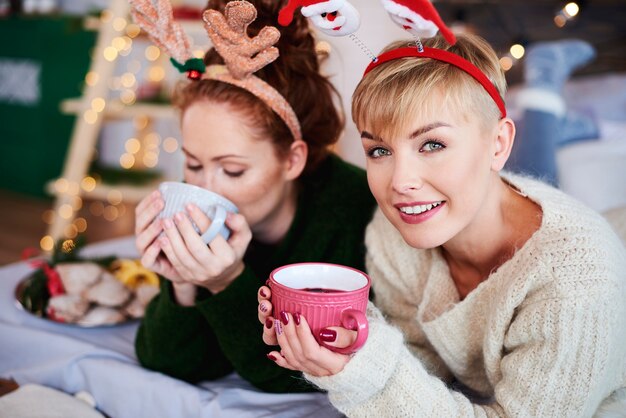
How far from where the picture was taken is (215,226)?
1.07 m

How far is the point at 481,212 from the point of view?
3.44 feet

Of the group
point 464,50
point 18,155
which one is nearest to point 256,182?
point 464,50

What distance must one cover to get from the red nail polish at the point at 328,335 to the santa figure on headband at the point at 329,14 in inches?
16.6

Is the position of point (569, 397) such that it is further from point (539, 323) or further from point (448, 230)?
point (448, 230)

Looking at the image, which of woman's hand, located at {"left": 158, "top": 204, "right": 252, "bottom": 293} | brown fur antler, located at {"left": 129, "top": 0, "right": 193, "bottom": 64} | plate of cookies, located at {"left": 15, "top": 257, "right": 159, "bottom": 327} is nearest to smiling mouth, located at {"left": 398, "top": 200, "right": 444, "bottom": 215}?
woman's hand, located at {"left": 158, "top": 204, "right": 252, "bottom": 293}

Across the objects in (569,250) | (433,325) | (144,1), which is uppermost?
(144,1)

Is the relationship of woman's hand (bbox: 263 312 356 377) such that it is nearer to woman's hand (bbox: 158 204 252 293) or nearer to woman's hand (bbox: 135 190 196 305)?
woman's hand (bbox: 158 204 252 293)

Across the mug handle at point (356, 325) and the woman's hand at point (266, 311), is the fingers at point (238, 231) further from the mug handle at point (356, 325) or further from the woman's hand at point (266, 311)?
the mug handle at point (356, 325)

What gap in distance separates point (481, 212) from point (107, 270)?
0.97 meters

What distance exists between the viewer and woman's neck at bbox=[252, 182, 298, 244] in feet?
4.62

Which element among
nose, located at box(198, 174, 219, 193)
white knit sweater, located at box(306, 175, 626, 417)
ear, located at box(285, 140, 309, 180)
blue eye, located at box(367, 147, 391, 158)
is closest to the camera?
white knit sweater, located at box(306, 175, 626, 417)

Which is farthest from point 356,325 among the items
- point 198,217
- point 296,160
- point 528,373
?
point 296,160

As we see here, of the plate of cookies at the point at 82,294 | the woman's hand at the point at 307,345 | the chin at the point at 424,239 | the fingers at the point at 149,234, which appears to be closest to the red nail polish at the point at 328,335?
the woman's hand at the point at 307,345

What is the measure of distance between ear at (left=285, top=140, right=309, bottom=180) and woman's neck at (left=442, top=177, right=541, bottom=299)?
388 mm
